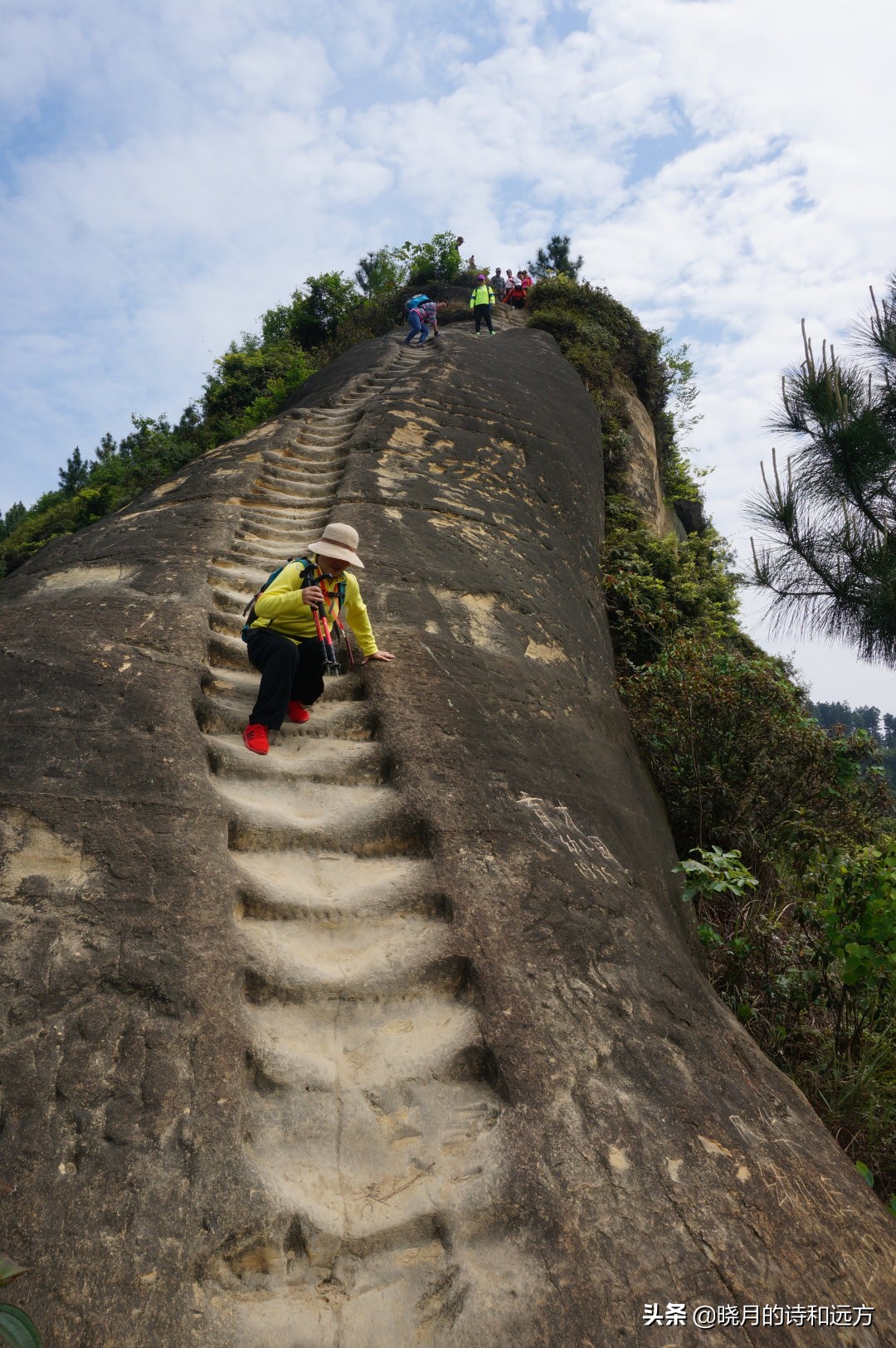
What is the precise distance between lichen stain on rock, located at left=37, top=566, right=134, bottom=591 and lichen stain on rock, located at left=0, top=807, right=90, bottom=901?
2243 millimetres

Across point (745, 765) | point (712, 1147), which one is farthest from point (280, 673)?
point (745, 765)

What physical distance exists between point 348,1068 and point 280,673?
195cm

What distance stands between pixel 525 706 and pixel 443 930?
69.4 inches

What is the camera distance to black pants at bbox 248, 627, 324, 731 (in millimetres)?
4180

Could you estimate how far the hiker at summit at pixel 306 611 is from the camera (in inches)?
173

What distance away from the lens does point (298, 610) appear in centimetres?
445

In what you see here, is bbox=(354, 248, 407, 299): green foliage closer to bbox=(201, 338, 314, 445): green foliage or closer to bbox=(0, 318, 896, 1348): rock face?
bbox=(201, 338, 314, 445): green foliage

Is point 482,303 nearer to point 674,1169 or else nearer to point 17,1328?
point 674,1169

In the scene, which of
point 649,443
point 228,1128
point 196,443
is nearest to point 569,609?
point 228,1128

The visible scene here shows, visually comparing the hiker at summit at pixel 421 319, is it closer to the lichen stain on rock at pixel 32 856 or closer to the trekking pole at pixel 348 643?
the trekking pole at pixel 348 643

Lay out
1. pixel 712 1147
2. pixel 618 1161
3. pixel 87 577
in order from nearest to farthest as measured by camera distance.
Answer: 1. pixel 618 1161
2. pixel 712 1147
3. pixel 87 577

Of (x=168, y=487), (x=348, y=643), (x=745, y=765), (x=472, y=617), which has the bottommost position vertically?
(x=745, y=765)

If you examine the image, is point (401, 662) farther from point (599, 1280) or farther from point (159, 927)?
point (599, 1280)

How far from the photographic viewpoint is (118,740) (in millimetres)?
3574
